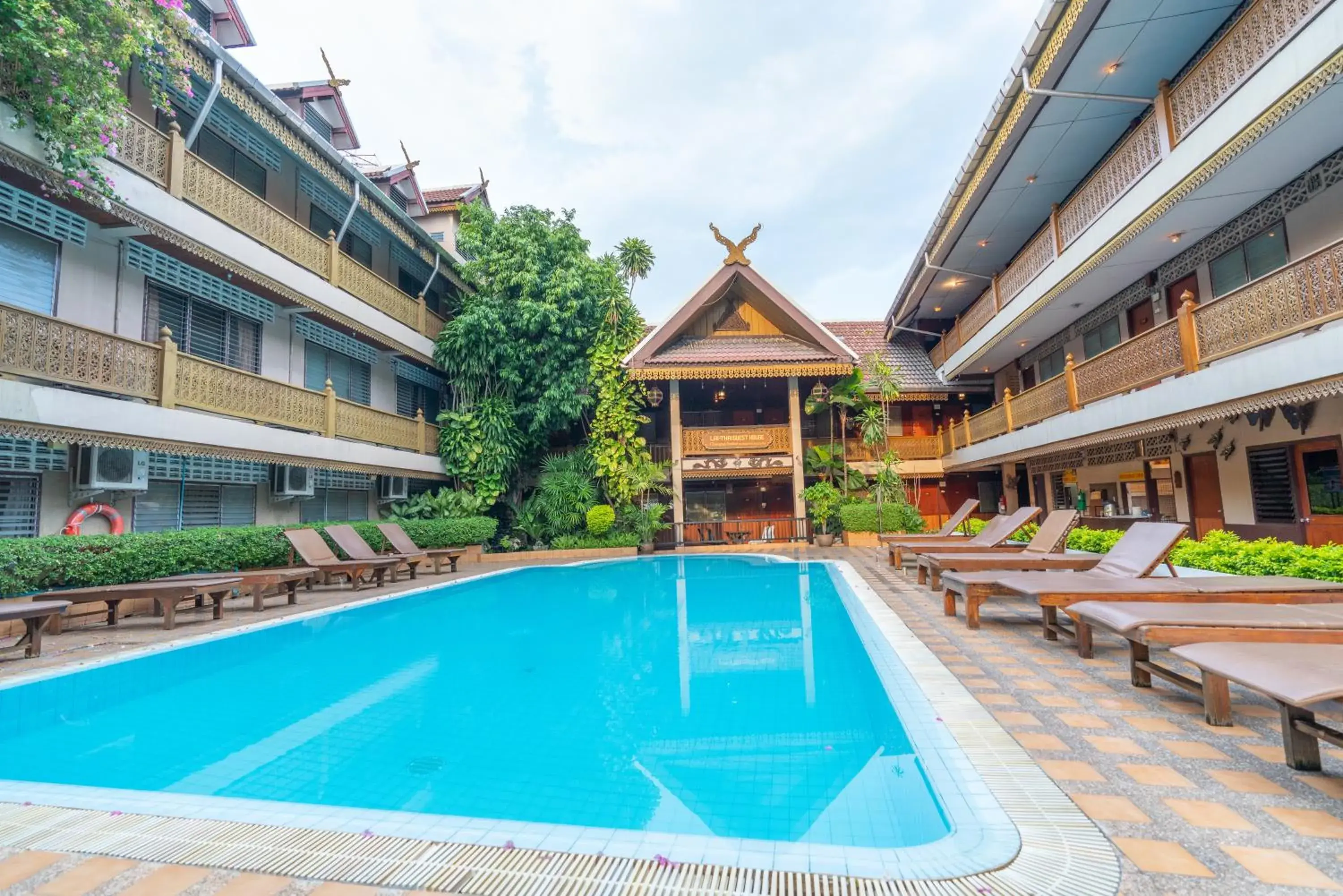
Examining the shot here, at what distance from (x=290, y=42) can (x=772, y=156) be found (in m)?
16.6

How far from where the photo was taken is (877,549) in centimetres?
1666

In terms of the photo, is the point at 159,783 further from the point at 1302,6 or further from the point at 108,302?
the point at 1302,6

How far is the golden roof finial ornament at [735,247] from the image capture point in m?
18.4

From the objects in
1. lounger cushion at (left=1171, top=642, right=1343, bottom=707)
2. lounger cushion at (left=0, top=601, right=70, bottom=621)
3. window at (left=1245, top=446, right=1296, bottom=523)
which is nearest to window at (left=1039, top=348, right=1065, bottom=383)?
window at (left=1245, top=446, right=1296, bottom=523)

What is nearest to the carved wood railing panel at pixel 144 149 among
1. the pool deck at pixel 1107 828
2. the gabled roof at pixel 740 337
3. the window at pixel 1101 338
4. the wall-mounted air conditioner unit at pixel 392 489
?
the wall-mounted air conditioner unit at pixel 392 489

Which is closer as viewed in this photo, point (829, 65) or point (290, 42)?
point (290, 42)

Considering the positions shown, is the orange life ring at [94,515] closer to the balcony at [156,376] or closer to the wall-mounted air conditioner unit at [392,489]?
the balcony at [156,376]

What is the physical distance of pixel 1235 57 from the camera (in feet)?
25.0

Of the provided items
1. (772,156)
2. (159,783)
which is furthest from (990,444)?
(159,783)

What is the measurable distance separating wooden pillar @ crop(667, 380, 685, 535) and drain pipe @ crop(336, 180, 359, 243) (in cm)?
863

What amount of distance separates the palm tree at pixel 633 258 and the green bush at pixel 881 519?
1128 centimetres

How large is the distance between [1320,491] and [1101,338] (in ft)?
20.1

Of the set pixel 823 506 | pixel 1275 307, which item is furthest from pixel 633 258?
pixel 1275 307

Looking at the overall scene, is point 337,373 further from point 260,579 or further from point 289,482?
point 260,579
